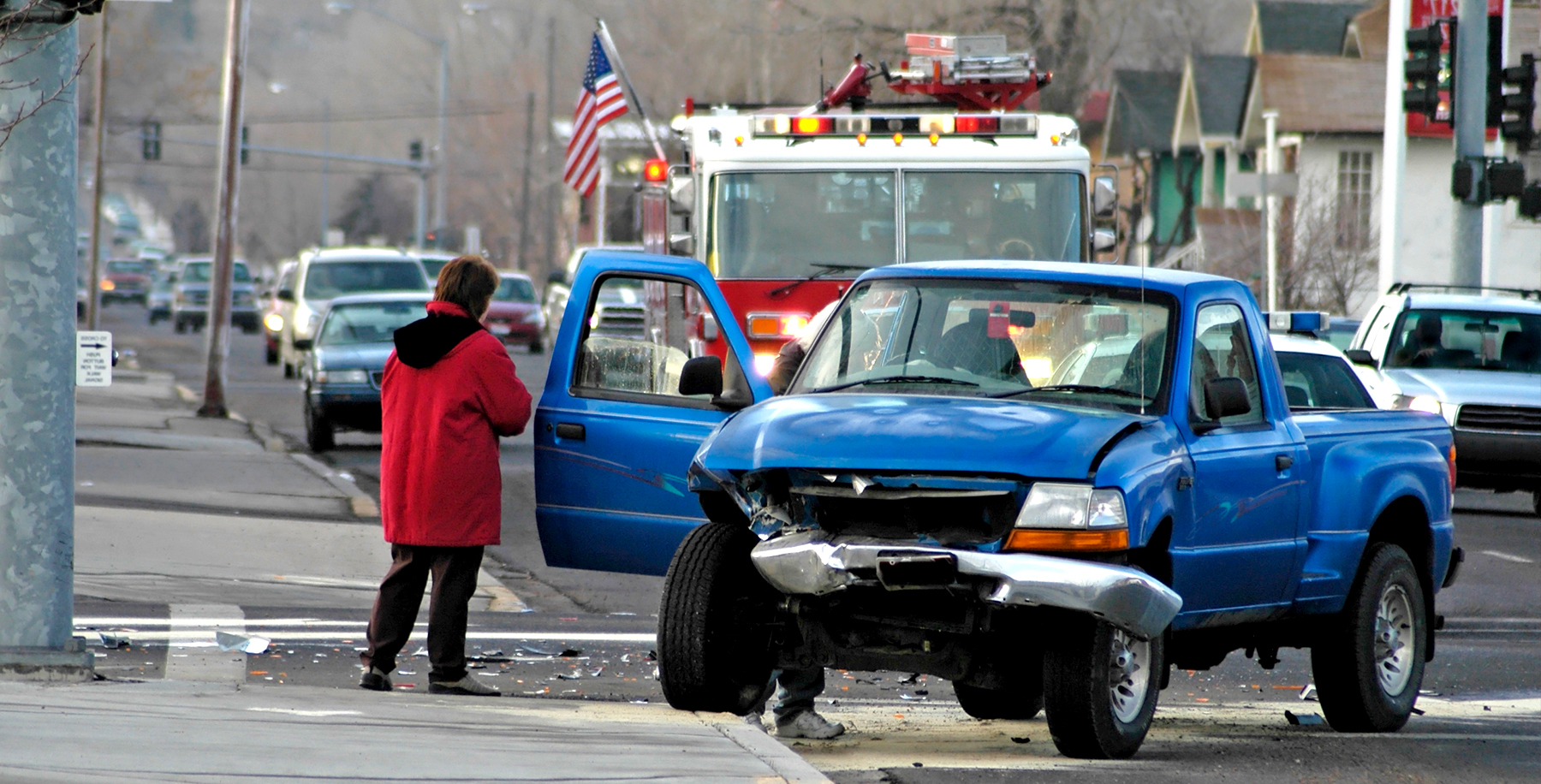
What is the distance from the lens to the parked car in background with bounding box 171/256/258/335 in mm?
59188

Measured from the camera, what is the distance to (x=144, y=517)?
14.3 metres

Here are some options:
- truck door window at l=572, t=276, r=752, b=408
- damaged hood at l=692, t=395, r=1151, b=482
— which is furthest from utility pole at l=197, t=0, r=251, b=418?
damaged hood at l=692, t=395, r=1151, b=482

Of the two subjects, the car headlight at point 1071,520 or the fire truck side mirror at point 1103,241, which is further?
the fire truck side mirror at point 1103,241

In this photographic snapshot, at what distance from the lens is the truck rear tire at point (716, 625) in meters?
7.23

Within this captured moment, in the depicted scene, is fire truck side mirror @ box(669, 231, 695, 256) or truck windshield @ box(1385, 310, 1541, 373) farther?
truck windshield @ box(1385, 310, 1541, 373)

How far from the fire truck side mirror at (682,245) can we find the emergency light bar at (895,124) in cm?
88

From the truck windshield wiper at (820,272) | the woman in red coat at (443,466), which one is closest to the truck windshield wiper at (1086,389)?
the woman in red coat at (443,466)

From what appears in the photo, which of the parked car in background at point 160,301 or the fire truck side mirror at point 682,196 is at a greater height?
the fire truck side mirror at point 682,196

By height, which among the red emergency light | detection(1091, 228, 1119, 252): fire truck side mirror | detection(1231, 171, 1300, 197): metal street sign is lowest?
detection(1091, 228, 1119, 252): fire truck side mirror

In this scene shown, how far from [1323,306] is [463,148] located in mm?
88820

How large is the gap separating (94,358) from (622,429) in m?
2.51

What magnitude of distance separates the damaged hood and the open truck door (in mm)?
1340

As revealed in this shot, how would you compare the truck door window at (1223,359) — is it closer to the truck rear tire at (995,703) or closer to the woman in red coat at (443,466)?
the truck rear tire at (995,703)

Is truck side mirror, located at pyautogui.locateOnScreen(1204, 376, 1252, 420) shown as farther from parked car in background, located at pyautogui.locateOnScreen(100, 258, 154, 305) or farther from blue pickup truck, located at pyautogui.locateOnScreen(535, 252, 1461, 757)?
parked car in background, located at pyautogui.locateOnScreen(100, 258, 154, 305)
